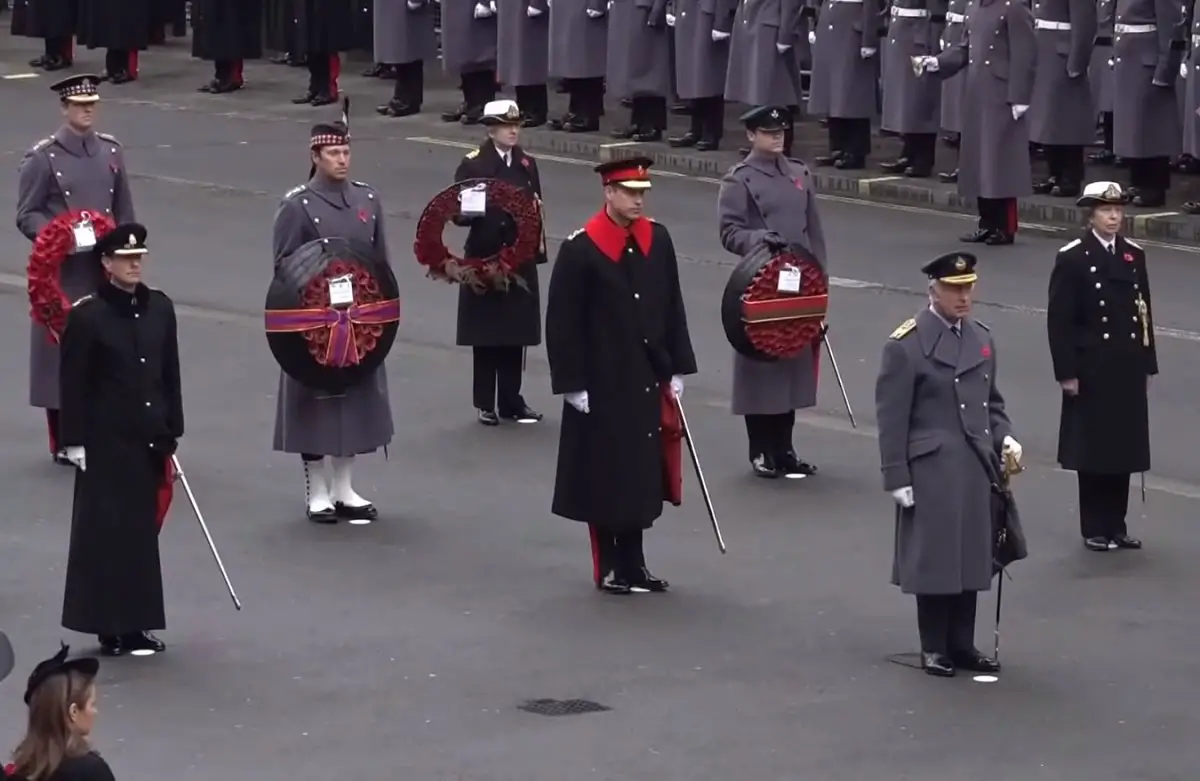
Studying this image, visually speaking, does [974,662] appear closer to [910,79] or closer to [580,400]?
[580,400]

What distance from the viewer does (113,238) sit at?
36.5 ft

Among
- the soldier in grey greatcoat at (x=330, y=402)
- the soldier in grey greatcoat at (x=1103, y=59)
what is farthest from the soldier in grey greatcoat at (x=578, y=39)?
the soldier in grey greatcoat at (x=330, y=402)

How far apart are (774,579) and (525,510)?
1772 mm

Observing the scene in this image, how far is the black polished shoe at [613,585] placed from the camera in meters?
12.3

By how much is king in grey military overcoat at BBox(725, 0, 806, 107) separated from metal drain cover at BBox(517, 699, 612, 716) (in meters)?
15.2

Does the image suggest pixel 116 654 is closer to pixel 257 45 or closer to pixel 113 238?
pixel 113 238

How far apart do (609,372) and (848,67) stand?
13223 mm

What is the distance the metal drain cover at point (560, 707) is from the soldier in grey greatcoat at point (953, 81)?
1276 cm

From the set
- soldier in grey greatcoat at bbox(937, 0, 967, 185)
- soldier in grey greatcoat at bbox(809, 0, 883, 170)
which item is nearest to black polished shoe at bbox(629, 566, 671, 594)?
soldier in grey greatcoat at bbox(937, 0, 967, 185)

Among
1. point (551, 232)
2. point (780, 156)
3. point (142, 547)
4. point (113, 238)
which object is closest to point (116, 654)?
point (142, 547)

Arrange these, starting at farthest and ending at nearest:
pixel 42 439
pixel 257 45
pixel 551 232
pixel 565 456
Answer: pixel 257 45, pixel 551 232, pixel 42 439, pixel 565 456

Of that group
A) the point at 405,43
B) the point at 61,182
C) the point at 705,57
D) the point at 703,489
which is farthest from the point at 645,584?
the point at 405,43

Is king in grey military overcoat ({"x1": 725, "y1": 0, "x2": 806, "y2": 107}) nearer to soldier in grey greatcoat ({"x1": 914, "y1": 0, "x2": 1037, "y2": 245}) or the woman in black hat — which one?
soldier in grey greatcoat ({"x1": 914, "y1": 0, "x2": 1037, "y2": 245})

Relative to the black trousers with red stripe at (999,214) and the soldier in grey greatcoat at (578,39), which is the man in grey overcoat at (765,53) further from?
the black trousers with red stripe at (999,214)
